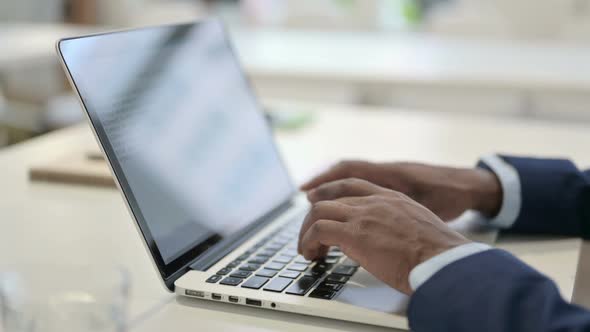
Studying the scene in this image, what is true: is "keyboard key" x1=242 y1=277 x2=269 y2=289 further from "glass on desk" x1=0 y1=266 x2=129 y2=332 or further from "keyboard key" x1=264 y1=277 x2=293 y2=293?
"glass on desk" x1=0 y1=266 x2=129 y2=332

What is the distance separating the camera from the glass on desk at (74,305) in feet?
2.06

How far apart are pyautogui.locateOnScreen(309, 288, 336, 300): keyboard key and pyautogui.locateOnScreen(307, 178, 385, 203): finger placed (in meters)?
0.13

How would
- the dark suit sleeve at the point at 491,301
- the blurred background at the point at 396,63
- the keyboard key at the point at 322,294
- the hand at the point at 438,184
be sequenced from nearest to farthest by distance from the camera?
the dark suit sleeve at the point at 491,301 < the keyboard key at the point at 322,294 < the hand at the point at 438,184 < the blurred background at the point at 396,63

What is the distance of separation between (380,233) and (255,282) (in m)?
0.14

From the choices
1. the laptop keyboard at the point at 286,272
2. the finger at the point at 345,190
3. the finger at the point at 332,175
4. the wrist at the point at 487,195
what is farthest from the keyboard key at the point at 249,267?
the wrist at the point at 487,195

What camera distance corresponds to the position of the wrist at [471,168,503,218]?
0.97 meters

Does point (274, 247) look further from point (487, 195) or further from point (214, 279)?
point (487, 195)

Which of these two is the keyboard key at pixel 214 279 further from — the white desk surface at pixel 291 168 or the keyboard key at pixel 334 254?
the keyboard key at pixel 334 254

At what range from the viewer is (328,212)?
0.78m

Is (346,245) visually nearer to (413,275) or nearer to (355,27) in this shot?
(413,275)

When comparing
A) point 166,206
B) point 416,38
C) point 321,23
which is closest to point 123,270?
point 166,206

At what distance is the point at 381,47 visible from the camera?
3.44 metres

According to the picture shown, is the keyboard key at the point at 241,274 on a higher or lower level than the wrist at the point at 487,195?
higher

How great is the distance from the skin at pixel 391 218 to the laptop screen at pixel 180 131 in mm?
130
